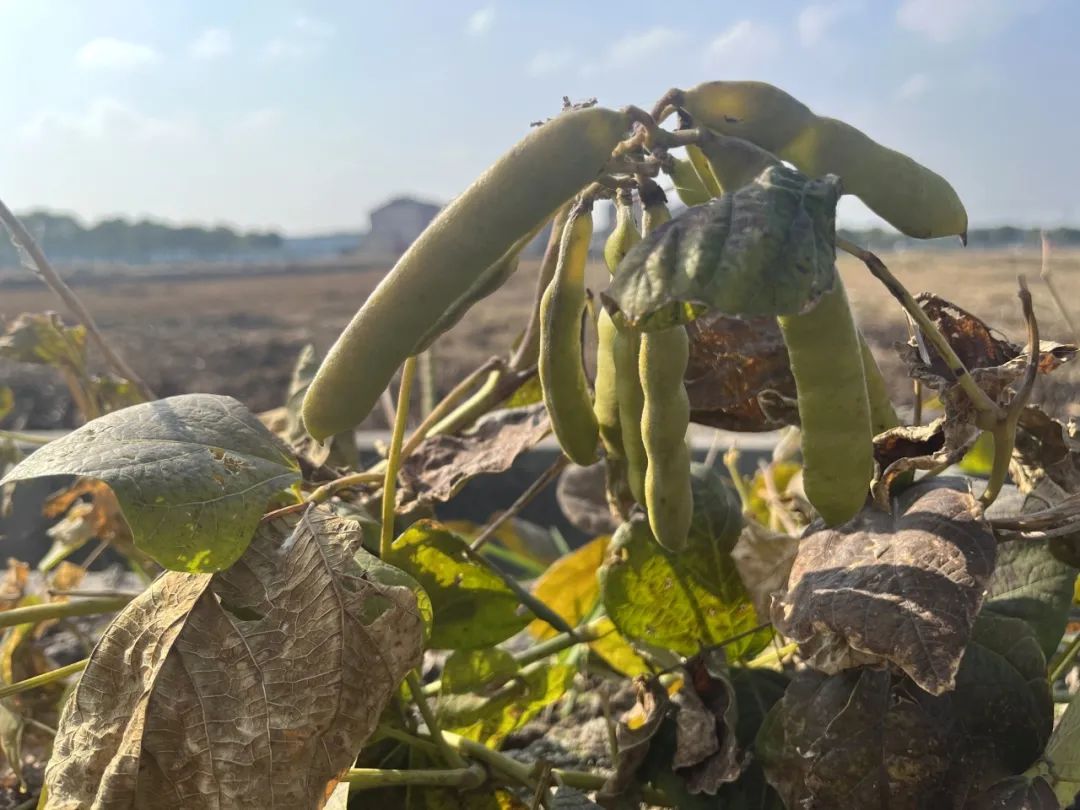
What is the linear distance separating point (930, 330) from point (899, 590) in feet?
0.70

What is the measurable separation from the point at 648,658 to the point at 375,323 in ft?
2.25

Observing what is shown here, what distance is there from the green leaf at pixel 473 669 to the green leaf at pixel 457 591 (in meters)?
0.03

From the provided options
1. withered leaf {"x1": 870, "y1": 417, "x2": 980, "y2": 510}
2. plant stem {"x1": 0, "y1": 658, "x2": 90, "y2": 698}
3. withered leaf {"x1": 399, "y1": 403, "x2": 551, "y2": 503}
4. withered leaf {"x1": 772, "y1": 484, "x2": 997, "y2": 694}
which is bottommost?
plant stem {"x1": 0, "y1": 658, "x2": 90, "y2": 698}

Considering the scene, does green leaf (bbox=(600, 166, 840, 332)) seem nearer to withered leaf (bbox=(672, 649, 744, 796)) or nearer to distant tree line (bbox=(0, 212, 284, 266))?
withered leaf (bbox=(672, 649, 744, 796))

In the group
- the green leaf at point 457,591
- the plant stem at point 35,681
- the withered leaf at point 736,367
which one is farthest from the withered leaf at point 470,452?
the plant stem at point 35,681

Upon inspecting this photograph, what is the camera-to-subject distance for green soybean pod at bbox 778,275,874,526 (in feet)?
2.19

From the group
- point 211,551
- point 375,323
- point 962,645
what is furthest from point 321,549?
point 962,645

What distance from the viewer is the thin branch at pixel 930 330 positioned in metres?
0.73

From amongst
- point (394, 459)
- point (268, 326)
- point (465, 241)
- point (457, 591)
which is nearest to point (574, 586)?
point (457, 591)

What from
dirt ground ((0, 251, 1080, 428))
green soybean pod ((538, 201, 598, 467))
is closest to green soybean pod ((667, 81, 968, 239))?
green soybean pod ((538, 201, 598, 467))

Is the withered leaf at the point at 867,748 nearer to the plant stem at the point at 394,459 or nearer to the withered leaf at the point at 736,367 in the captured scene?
the withered leaf at the point at 736,367

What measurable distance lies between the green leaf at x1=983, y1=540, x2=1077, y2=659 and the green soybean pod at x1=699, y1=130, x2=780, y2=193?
0.51 metres

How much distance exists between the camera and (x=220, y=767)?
2.49 feet

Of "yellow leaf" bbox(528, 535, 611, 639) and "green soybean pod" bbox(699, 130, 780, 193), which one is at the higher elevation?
"green soybean pod" bbox(699, 130, 780, 193)
